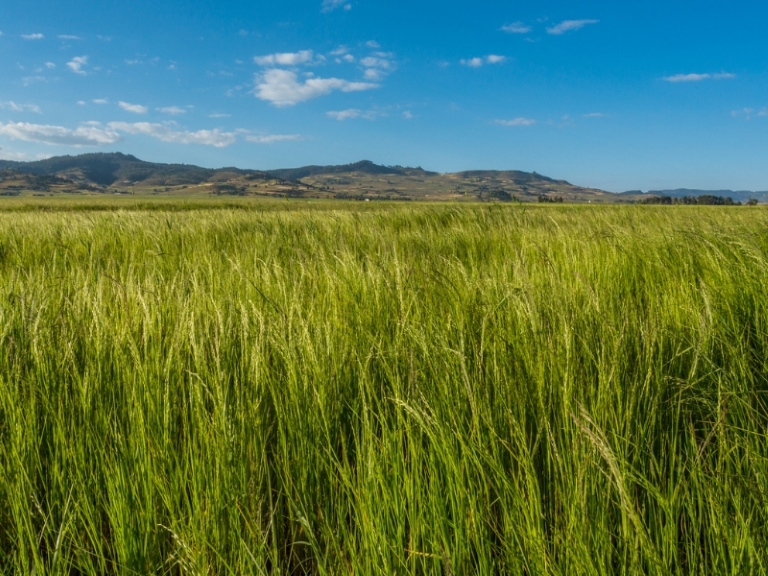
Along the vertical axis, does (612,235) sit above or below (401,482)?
above

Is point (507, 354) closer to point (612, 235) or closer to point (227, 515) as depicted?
point (227, 515)

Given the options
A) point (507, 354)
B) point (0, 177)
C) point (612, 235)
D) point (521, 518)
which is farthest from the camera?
point (0, 177)

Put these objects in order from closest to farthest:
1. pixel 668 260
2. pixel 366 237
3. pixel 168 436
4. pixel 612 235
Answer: pixel 168 436, pixel 668 260, pixel 612 235, pixel 366 237

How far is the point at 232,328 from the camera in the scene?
1566 mm

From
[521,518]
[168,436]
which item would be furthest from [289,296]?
[521,518]

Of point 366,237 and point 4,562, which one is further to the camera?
point 366,237

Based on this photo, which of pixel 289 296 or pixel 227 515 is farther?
pixel 289 296

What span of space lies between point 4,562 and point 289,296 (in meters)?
1.24

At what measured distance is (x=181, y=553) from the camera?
95 centimetres

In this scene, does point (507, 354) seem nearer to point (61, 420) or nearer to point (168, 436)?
point (168, 436)

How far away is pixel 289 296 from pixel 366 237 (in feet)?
8.27

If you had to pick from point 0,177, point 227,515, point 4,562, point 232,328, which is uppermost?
point 0,177

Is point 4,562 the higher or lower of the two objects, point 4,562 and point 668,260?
the lower

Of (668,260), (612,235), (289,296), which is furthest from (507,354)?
(612,235)
